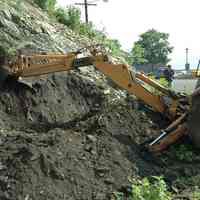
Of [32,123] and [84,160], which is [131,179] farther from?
[32,123]

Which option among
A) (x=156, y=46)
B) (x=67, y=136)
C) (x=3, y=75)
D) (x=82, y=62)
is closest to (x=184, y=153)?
(x=67, y=136)

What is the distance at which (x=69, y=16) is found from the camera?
16984 mm

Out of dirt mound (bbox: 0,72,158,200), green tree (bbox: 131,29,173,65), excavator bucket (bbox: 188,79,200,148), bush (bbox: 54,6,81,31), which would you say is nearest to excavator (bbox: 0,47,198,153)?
excavator bucket (bbox: 188,79,200,148)

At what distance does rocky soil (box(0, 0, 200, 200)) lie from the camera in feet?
25.7

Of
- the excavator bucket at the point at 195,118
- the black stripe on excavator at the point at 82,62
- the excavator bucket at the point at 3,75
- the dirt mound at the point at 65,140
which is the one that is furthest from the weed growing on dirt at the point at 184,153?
the excavator bucket at the point at 3,75

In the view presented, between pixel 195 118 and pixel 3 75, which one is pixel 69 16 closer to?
pixel 3 75

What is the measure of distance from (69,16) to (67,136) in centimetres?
837

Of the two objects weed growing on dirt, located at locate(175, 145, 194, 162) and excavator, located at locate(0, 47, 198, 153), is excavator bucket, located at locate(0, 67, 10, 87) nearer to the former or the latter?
excavator, located at locate(0, 47, 198, 153)

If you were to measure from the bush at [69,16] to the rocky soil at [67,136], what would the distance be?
2602 mm

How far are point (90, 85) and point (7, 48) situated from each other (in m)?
2.03

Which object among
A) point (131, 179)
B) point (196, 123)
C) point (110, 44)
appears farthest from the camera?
point (110, 44)

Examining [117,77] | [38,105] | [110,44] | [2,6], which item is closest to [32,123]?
[38,105]

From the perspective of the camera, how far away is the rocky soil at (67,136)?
7840 mm

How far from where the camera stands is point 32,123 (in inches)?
419
